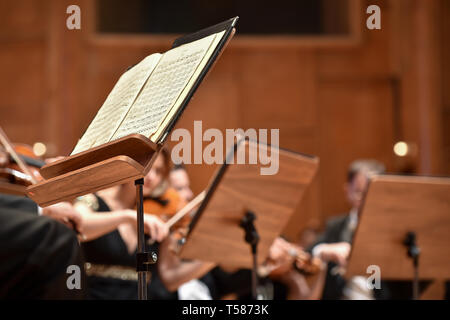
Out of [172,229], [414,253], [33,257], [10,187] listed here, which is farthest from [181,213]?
[33,257]

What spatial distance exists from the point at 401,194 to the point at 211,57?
1.37 meters

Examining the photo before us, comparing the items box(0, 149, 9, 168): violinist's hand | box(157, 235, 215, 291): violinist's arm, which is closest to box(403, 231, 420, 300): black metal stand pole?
box(157, 235, 215, 291): violinist's arm

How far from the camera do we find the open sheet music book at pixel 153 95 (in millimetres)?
1361

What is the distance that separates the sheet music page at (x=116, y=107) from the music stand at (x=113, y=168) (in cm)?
9

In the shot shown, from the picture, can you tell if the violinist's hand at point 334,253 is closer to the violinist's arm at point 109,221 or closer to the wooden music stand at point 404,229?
the wooden music stand at point 404,229

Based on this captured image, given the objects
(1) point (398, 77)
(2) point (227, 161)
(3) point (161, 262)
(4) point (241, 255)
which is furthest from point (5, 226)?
(1) point (398, 77)

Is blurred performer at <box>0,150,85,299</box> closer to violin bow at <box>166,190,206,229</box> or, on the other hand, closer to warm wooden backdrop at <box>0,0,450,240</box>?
violin bow at <box>166,190,206,229</box>

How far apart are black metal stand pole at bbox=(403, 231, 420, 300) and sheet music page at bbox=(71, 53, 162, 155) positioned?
142 cm

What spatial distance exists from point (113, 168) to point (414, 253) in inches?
62.6

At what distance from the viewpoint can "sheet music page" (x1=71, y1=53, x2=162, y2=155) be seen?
152 cm

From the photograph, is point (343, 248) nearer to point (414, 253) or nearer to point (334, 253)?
point (334, 253)

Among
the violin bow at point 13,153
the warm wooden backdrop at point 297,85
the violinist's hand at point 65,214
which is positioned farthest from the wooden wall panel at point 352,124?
the violinist's hand at point 65,214

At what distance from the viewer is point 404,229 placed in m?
2.58

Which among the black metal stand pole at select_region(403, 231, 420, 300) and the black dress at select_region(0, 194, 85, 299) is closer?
the black dress at select_region(0, 194, 85, 299)
